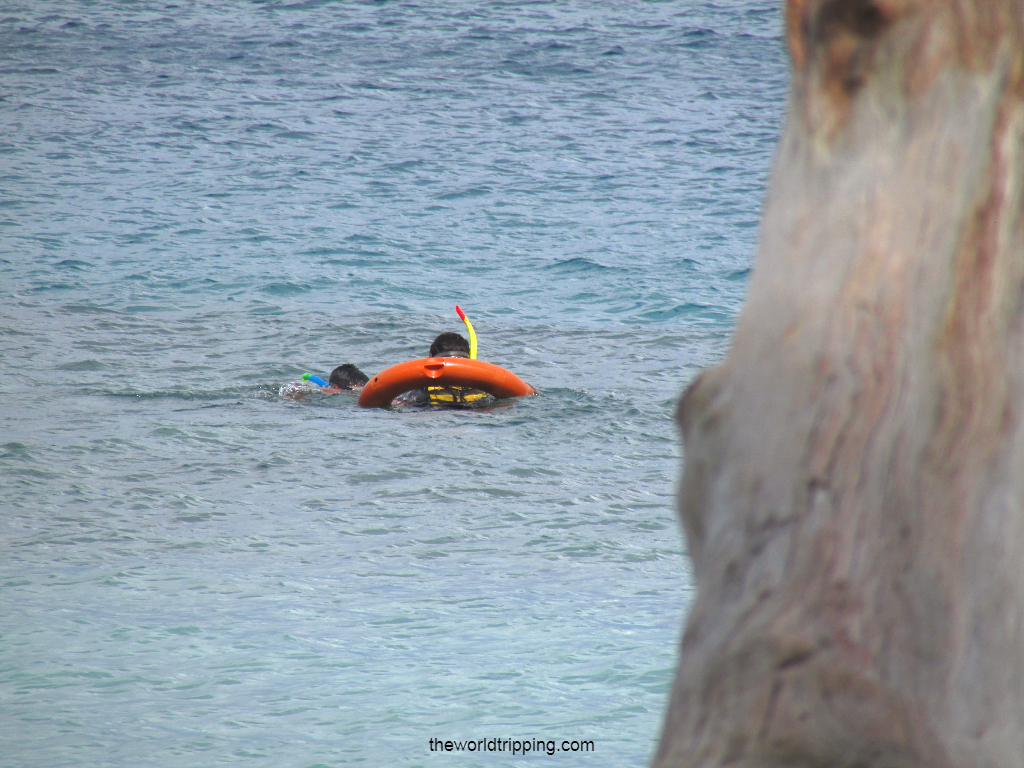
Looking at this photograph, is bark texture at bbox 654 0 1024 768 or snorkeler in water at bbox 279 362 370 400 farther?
snorkeler in water at bbox 279 362 370 400

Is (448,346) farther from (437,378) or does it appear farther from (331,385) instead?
(331,385)

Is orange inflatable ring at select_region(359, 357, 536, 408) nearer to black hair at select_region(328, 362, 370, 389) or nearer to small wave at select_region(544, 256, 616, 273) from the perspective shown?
black hair at select_region(328, 362, 370, 389)

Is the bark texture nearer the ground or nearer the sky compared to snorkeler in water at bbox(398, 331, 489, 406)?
nearer the sky

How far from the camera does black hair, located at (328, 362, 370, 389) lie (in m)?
7.99

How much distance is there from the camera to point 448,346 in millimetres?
7805

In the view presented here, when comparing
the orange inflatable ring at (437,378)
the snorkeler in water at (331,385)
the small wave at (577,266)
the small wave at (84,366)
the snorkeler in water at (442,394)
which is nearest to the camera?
the orange inflatable ring at (437,378)

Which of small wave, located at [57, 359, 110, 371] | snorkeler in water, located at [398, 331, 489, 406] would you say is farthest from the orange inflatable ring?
small wave, located at [57, 359, 110, 371]

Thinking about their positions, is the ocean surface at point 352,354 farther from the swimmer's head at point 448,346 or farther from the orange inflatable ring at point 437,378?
the swimmer's head at point 448,346

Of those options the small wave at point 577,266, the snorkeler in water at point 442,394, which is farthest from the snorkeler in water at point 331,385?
the small wave at point 577,266

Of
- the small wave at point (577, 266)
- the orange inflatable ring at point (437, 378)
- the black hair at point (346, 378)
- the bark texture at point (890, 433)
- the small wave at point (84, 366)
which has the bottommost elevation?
the small wave at point (84, 366)

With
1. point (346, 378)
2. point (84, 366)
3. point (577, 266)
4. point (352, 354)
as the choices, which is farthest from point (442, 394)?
point (577, 266)

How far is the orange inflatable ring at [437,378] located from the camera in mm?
7117

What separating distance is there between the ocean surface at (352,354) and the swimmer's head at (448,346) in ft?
1.79

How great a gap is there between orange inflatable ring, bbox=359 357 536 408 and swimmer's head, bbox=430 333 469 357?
1.58 feet
